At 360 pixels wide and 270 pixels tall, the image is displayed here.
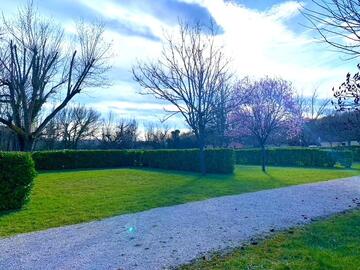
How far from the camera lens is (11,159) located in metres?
8.02

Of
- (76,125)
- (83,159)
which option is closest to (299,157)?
(83,159)

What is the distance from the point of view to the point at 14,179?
8.03 metres

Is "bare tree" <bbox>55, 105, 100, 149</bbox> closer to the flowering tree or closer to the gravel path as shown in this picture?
the flowering tree

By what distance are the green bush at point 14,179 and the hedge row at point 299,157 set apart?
2093cm

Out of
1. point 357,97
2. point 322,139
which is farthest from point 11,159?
point 322,139

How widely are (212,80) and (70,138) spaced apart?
29897 millimetres

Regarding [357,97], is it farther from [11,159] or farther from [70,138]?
[70,138]

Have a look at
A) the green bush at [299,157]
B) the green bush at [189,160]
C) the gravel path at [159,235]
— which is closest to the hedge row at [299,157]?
the green bush at [299,157]

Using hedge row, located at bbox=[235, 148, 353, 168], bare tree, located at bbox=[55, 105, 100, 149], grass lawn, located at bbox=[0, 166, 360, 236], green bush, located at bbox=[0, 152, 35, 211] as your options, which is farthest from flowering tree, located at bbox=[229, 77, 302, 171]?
bare tree, located at bbox=[55, 105, 100, 149]

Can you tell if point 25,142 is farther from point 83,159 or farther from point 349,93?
point 349,93

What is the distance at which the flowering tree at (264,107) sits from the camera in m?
19.6

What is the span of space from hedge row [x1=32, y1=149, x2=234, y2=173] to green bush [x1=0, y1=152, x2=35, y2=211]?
10.6 metres

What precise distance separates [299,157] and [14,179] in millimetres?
21743

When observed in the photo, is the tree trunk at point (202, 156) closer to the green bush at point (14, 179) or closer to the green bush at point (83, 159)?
the green bush at point (83, 159)
